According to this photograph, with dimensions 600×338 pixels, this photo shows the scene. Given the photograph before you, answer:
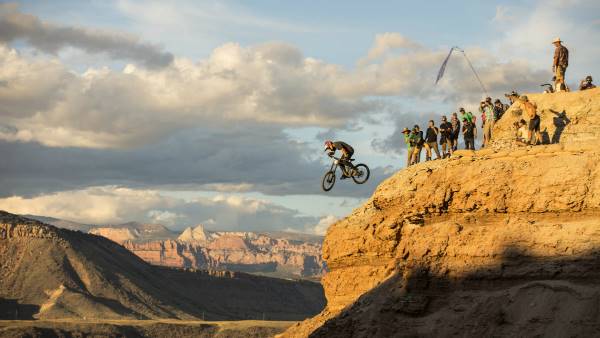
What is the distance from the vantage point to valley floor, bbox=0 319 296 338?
13325 cm

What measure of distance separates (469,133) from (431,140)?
1.72m

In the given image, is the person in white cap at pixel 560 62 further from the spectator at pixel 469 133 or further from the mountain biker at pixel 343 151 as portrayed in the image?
the mountain biker at pixel 343 151

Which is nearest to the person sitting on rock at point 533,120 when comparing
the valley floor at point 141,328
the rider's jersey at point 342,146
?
the rider's jersey at point 342,146

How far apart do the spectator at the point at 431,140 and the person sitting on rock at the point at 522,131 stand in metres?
4.85

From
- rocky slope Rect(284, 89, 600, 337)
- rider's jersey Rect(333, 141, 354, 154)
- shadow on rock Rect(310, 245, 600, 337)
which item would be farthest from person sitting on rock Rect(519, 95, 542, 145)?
rider's jersey Rect(333, 141, 354, 154)

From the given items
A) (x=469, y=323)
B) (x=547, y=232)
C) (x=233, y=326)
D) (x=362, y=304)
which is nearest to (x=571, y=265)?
(x=547, y=232)

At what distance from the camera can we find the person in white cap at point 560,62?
114ft

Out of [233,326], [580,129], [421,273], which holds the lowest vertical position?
[233,326]

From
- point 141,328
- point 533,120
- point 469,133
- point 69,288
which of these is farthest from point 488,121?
point 69,288

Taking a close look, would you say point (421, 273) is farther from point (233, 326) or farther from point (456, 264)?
point (233, 326)

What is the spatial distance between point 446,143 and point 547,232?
37.1 feet

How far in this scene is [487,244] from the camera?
27.0 metres

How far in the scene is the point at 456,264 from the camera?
2764cm

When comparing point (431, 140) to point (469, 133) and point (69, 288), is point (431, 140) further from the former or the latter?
point (69, 288)
